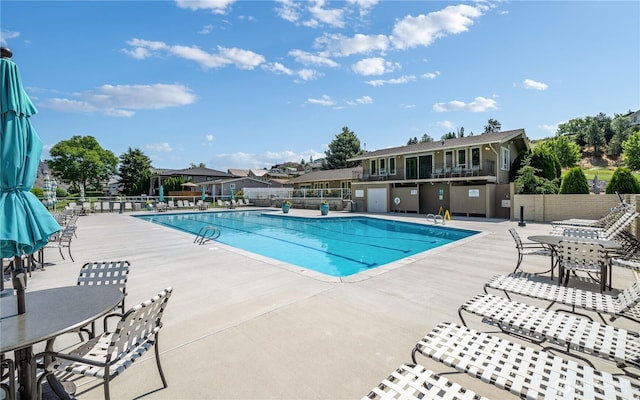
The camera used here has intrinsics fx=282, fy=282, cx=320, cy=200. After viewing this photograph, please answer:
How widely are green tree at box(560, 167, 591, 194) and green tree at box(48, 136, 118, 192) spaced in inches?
2451

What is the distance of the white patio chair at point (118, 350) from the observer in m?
1.96

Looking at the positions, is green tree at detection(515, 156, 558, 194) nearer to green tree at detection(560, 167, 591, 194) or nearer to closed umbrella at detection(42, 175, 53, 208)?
green tree at detection(560, 167, 591, 194)

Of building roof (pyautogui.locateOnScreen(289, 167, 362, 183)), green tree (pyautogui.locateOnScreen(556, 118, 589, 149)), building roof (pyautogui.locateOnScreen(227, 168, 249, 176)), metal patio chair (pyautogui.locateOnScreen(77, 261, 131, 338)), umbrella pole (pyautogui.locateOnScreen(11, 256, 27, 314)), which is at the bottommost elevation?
metal patio chair (pyautogui.locateOnScreen(77, 261, 131, 338))

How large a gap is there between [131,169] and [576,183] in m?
59.7

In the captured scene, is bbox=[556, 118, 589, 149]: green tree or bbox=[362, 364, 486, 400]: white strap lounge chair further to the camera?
bbox=[556, 118, 589, 149]: green tree

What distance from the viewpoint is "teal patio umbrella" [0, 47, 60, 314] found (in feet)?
7.73

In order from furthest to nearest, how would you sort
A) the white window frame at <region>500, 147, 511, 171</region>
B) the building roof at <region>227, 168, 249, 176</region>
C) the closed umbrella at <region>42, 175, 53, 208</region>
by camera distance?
the building roof at <region>227, 168, 249, 176</region>, the white window frame at <region>500, 147, 511, 171</region>, the closed umbrella at <region>42, 175, 53, 208</region>

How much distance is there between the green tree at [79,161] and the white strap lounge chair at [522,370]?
61.1 meters

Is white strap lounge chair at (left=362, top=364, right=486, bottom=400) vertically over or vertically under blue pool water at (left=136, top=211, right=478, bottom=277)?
over

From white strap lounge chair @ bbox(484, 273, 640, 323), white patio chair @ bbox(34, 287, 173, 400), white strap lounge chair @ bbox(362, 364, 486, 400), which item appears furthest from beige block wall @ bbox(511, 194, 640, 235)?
white patio chair @ bbox(34, 287, 173, 400)

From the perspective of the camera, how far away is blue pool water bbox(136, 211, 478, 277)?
9383mm

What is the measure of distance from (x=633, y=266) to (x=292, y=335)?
5.21 metres

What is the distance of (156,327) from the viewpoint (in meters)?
2.53

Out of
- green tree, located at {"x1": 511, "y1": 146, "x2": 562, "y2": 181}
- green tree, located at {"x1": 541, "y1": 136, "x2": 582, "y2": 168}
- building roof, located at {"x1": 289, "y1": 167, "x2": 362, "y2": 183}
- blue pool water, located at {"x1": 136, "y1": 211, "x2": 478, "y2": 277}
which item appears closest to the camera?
blue pool water, located at {"x1": 136, "y1": 211, "x2": 478, "y2": 277}
